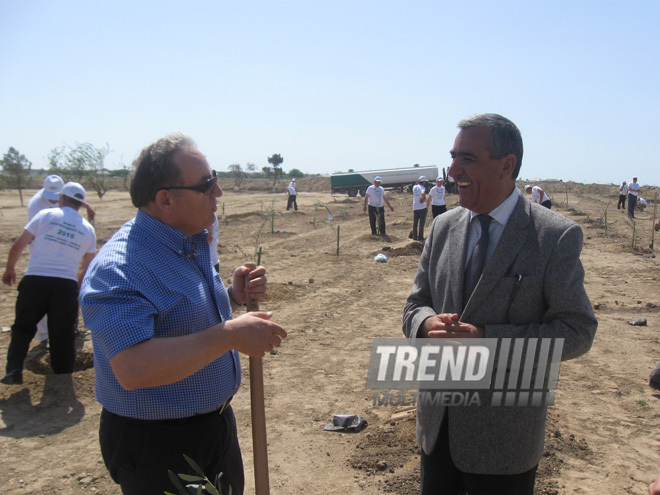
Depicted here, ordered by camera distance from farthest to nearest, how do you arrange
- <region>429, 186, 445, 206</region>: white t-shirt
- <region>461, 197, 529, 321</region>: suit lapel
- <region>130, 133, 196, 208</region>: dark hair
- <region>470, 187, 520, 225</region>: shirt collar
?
<region>429, 186, 445, 206</region>: white t-shirt, <region>470, 187, 520, 225</region>: shirt collar, <region>461, 197, 529, 321</region>: suit lapel, <region>130, 133, 196, 208</region>: dark hair

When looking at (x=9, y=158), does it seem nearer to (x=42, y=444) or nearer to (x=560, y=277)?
(x=42, y=444)

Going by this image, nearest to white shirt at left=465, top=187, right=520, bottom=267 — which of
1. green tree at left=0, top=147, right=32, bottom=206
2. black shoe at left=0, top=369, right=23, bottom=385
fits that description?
black shoe at left=0, top=369, right=23, bottom=385

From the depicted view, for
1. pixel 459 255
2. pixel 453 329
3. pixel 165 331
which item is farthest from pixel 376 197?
pixel 165 331

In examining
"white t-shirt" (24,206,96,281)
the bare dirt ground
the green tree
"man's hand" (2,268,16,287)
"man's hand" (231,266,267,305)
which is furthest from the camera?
the green tree

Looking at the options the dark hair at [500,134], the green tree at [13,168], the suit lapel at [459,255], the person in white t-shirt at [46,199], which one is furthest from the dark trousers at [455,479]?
the green tree at [13,168]

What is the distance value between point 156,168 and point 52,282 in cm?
347

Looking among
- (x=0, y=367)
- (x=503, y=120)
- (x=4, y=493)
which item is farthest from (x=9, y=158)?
(x=503, y=120)

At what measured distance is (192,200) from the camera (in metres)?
1.76

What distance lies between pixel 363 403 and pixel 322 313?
2.93m

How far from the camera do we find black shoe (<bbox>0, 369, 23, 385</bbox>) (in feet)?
14.5

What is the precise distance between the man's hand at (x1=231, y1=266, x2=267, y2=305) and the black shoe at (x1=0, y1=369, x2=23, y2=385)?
3363 mm

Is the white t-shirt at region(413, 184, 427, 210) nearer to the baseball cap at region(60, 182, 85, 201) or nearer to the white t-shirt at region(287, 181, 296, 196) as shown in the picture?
the white t-shirt at region(287, 181, 296, 196)

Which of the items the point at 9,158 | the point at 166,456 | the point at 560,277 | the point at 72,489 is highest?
the point at 9,158

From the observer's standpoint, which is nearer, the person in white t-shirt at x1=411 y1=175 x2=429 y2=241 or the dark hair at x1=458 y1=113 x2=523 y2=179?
the dark hair at x1=458 y1=113 x2=523 y2=179
